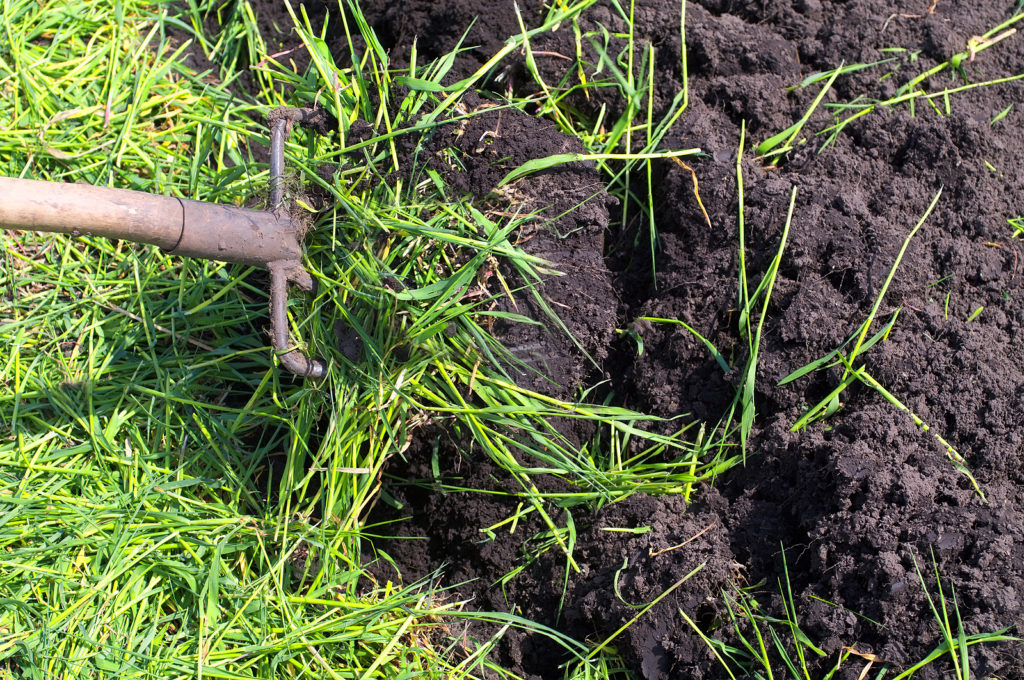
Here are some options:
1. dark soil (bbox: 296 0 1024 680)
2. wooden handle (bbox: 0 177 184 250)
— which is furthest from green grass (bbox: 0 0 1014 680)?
wooden handle (bbox: 0 177 184 250)

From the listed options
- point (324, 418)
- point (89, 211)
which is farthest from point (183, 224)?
point (324, 418)

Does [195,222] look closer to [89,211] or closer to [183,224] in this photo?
[183,224]

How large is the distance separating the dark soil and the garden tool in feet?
1.38

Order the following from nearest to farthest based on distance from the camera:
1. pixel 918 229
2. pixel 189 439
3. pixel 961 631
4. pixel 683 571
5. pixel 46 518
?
pixel 961 631 < pixel 683 571 < pixel 918 229 < pixel 46 518 < pixel 189 439

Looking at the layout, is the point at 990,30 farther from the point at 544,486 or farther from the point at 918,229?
the point at 544,486

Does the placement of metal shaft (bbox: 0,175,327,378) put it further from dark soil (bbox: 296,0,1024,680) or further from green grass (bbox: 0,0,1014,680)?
dark soil (bbox: 296,0,1024,680)

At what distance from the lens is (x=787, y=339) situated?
1737 mm

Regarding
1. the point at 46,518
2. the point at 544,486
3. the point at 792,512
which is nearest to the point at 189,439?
the point at 46,518

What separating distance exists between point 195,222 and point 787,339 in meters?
1.36

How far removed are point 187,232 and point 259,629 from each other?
0.96 m

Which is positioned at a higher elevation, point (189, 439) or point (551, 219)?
point (551, 219)

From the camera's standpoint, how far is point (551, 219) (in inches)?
73.2

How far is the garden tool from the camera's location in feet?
4.95

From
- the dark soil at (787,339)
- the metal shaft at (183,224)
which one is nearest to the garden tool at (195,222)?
the metal shaft at (183,224)
